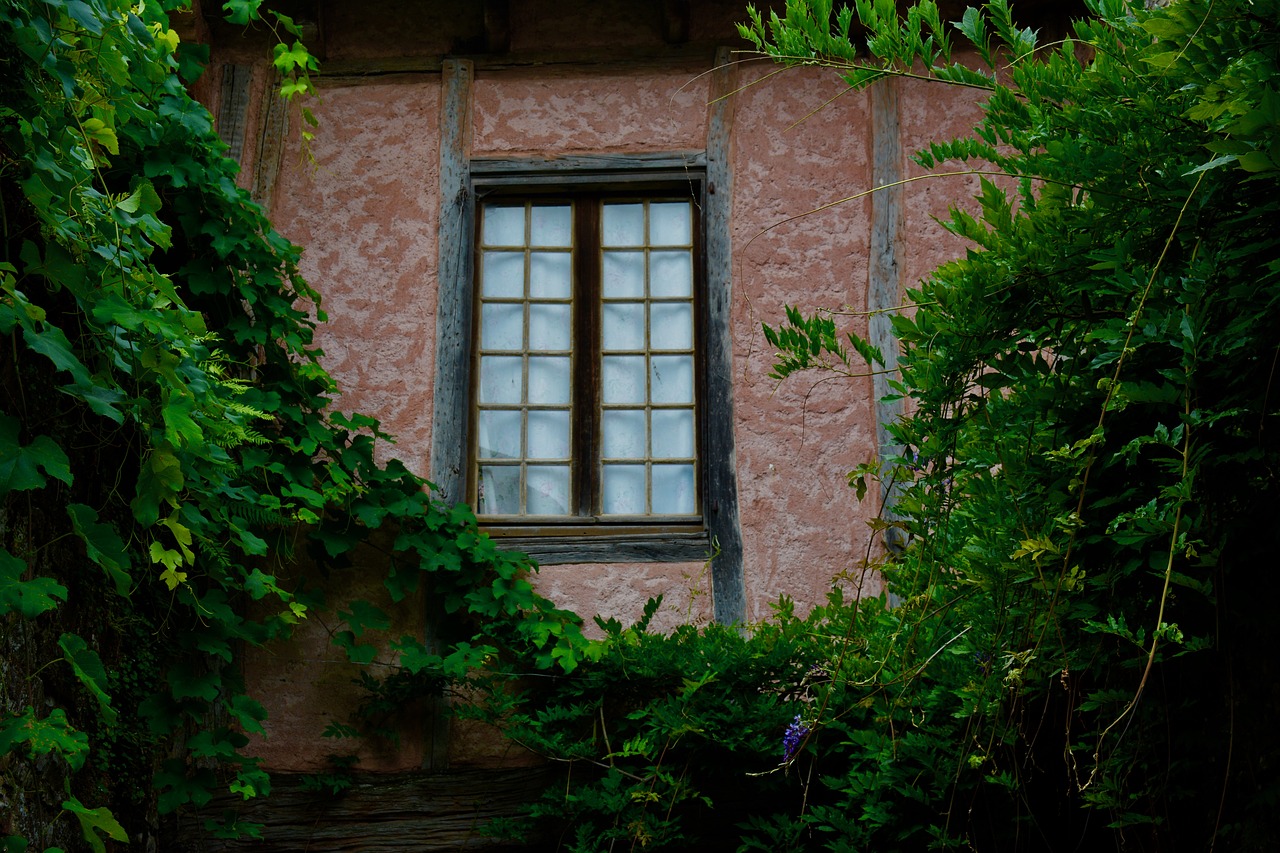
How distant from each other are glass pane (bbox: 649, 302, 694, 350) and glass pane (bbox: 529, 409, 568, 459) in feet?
1.54

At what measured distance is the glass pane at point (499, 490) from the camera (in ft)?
14.7

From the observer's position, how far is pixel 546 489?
452 cm

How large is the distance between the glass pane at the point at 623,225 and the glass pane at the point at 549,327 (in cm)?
35

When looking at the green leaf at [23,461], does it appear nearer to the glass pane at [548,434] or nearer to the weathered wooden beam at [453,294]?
the weathered wooden beam at [453,294]

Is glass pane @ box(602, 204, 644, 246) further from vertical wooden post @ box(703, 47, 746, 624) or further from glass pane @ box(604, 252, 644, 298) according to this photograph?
vertical wooden post @ box(703, 47, 746, 624)

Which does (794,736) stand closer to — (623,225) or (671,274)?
(671,274)

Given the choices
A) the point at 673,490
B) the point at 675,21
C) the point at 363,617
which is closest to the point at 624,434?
the point at 673,490

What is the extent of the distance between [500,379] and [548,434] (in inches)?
11.7

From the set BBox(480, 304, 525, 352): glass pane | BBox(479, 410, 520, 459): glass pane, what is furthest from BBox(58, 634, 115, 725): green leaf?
BBox(480, 304, 525, 352): glass pane

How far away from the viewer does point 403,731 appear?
4.16 meters

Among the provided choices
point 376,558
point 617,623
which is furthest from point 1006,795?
point 376,558

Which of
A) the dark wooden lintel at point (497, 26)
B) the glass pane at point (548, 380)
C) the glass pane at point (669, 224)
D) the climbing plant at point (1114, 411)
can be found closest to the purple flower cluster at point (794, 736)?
the climbing plant at point (1114, 411)

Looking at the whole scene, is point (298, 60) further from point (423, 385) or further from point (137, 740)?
point (137, 740)

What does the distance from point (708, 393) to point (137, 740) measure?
7.42 ft
